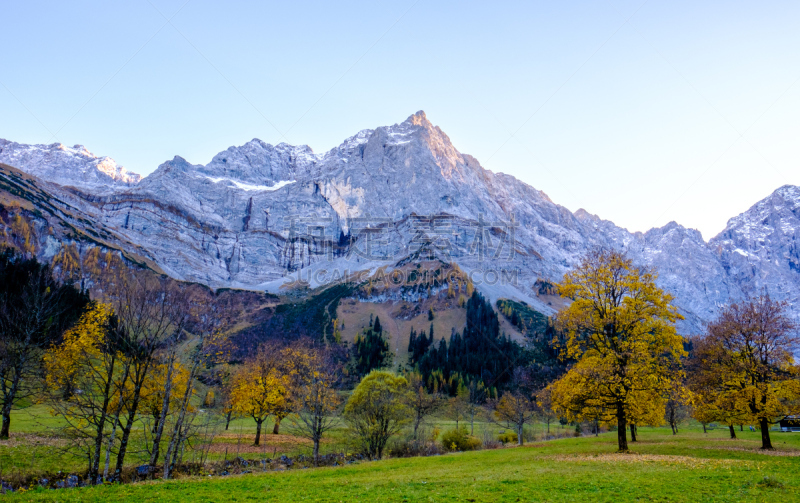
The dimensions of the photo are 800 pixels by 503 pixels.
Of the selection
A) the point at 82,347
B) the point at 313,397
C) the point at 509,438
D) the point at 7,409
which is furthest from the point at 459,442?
the point at 7,409

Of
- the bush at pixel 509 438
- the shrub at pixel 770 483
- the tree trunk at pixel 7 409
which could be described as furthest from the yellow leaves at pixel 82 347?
the bush at pixel 509 438

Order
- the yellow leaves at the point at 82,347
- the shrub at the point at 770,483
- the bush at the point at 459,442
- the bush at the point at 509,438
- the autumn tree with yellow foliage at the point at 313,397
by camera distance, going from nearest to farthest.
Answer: the shrub at the point at 770,483, the yellow leaves at the point at 82,347, the autumn tree with yellow foliage at the point at 313,397, the bush at the point at 459,442, the bush at the point at 509,438

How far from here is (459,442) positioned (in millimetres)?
48750

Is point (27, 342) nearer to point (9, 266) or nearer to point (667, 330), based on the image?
point (667, 330)

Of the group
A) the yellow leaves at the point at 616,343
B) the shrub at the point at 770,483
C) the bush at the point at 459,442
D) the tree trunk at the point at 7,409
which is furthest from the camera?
the bush at the point at 459,442

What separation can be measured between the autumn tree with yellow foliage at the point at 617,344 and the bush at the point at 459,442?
78.3ft

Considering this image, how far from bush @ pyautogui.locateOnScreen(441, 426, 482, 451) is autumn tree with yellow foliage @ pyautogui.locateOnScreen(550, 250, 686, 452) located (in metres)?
23.9

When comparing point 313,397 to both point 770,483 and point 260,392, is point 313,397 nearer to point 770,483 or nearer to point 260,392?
point 260,392

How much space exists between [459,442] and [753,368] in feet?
101

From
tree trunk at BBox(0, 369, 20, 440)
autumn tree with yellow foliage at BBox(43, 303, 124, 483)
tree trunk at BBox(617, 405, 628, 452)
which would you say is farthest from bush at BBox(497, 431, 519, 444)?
tree trunk at BBox(0, 369, 20, 440)

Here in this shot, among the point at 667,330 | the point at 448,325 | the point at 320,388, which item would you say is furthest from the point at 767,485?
the point at 448,325

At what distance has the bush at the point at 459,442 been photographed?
4803 centimetres

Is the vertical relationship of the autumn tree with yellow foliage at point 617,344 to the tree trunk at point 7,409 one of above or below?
above

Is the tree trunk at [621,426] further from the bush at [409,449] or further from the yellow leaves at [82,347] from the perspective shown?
the yellow leaves at [82,347]
